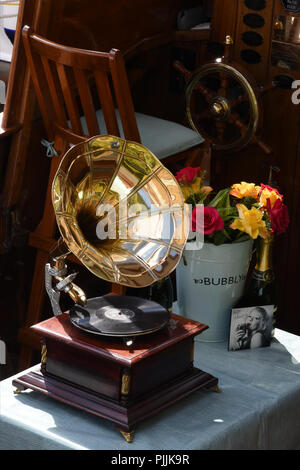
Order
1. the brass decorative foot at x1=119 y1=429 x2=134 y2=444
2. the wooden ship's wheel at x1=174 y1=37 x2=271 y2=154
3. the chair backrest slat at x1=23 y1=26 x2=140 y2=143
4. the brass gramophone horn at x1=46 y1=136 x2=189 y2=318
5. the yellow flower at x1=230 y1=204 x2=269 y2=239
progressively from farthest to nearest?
the wooden ship's wheel at x1=174 y1=37 x2=271 y2=154, the chair backrest slat at x1=23 y1=26 x2=140 y2=143, the yellow flower at x1=230 y1=204 x2=269 y2=239, the brass gramophone horn at x1=46 y1=136 x2=189 y2=318, the brass decorative foot at x1=119 y1=429 x2=134 y2=444

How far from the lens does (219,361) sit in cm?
192

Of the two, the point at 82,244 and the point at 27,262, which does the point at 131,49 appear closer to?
the point at 27,262

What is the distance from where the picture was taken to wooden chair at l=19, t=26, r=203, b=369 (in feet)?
8.03

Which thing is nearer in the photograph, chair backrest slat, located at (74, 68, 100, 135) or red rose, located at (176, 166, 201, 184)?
red rose, located at (176, 166, 201, 184)

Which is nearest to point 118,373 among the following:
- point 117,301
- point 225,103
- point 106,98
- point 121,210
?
point 117,301

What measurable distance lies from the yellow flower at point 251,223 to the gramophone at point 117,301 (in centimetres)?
16

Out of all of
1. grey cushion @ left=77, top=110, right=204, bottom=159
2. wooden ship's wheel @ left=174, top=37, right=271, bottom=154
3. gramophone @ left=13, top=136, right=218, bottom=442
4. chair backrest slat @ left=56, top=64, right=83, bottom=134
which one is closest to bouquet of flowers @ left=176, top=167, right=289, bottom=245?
gramophone @ left=13, top=136, right=218, bottom=442

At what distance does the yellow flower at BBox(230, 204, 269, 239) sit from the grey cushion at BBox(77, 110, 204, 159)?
0.95m

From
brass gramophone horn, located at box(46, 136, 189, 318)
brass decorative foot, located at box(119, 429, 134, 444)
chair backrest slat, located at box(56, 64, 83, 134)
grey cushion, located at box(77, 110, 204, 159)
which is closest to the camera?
brass decorative foot, located at box(119, 429, 134, 444)

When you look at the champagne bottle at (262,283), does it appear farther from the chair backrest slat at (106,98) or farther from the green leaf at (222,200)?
the chair backrest slat at (106,98)

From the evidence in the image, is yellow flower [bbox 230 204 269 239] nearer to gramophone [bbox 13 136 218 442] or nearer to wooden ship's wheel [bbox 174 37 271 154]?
gramophone [bbox 13 136 218 442]

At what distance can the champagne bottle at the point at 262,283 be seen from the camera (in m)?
1.99

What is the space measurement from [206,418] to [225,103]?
1.70 m

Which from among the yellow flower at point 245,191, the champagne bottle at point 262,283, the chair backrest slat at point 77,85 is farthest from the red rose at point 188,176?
the chair backrest slat at point 77,85
